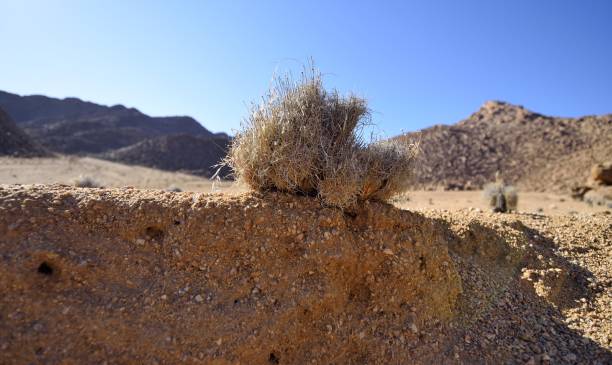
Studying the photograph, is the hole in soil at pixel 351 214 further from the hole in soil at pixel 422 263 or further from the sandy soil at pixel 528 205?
the sandy soil at pixel 528 205

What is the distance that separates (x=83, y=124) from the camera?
40688 millimetres

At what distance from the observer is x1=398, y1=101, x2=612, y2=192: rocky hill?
25906 mm

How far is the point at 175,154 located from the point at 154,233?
33086 mm

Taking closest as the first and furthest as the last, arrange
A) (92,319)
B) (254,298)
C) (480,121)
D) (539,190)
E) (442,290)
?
1. (92,319)
2. (254,298)
3. (442,290)
4. (539,190)
5. (480,121)

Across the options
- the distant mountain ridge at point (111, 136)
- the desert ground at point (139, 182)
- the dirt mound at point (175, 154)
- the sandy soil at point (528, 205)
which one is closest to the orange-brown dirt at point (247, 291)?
the sandy soil at point (528, 205)

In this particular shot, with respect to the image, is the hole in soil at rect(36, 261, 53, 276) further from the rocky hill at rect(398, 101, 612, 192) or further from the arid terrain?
the rocky hill at rect(398, 101, 612, 192)

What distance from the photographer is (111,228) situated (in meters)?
3.03

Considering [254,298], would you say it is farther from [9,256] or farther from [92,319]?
[9,256]

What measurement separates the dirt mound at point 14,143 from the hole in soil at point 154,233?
2308 centimetres

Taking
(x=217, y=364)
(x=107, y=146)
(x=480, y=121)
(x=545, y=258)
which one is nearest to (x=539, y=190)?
(x=480, y=121)

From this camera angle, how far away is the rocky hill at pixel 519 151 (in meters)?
25.9

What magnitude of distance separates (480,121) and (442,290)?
131 ft

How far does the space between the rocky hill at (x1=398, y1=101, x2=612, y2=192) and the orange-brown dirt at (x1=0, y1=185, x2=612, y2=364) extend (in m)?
21.8

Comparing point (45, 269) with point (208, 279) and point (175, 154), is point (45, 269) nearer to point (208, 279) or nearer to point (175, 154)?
point (208, 279)
